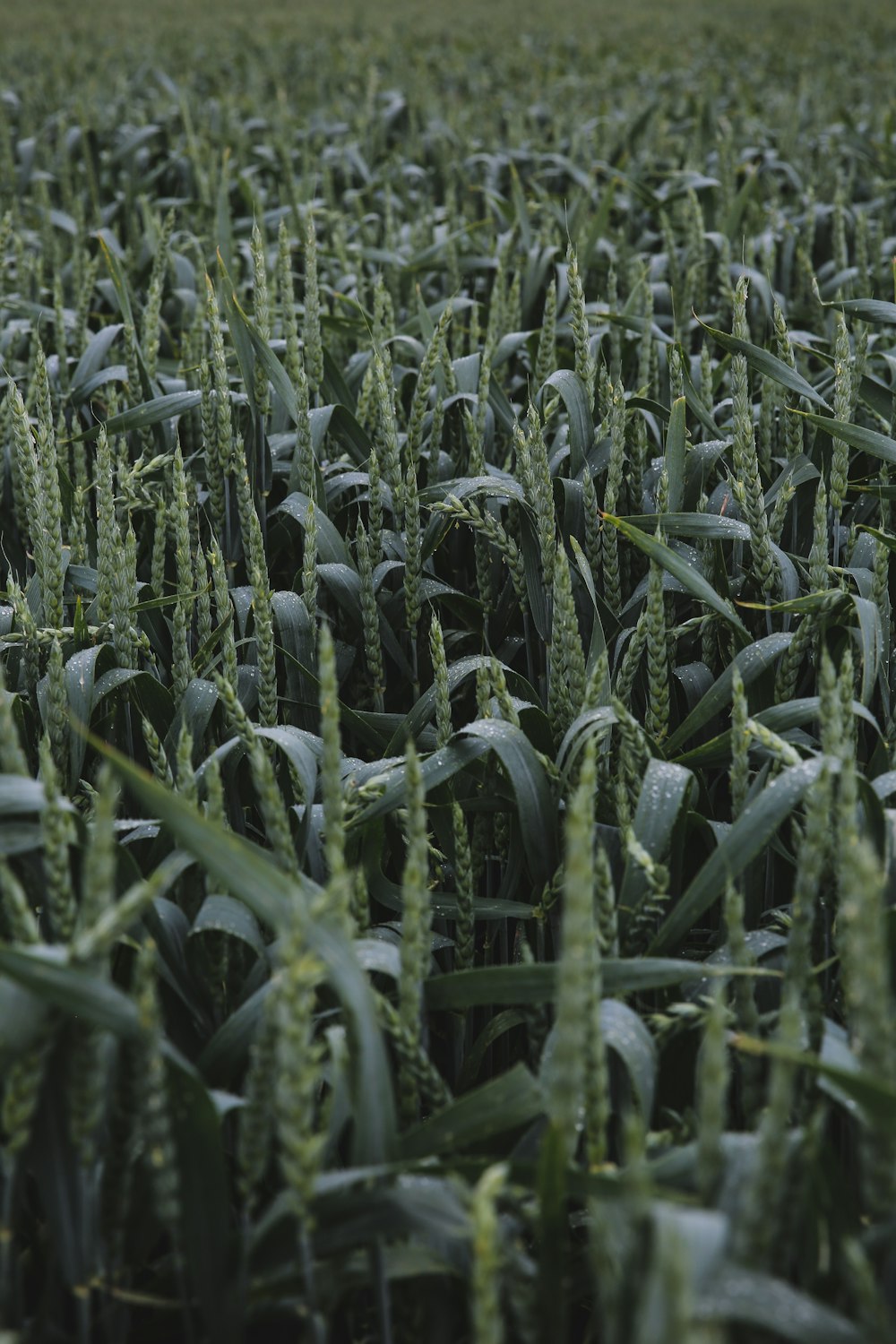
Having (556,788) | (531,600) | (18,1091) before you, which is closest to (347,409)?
(531,600)

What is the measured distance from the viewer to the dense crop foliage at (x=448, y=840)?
2.45 feet

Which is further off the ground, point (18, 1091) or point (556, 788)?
point (18, 1091)

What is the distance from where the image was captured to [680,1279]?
537 mm

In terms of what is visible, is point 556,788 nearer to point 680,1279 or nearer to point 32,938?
point 32,938

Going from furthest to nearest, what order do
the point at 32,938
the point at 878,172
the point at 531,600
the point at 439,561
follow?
the point at 878,172 < the point at 439,561 < the point at 531,600 < the point at 32,938

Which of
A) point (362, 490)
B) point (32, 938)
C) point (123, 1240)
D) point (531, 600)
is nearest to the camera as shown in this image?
point (32, 938)

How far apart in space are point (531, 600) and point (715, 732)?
0.30 meters

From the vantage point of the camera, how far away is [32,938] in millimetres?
801

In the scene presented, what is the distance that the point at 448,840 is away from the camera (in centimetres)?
136

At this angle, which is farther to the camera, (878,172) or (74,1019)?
(878,172)

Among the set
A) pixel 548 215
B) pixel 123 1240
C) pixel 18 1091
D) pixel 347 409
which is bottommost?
pixel 123 1240

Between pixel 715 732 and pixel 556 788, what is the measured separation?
0.45 meters

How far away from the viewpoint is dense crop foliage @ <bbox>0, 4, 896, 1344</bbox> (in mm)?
746

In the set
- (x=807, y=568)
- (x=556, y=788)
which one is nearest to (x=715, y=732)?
(x=807, y=568)
